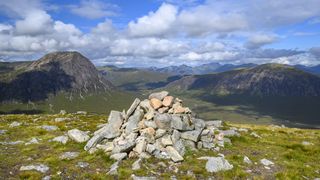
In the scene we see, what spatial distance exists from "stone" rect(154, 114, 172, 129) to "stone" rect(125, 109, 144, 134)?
88.0 inches

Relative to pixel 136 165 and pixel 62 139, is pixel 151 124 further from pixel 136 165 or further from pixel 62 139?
pixel 62 139

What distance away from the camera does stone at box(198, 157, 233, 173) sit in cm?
2608

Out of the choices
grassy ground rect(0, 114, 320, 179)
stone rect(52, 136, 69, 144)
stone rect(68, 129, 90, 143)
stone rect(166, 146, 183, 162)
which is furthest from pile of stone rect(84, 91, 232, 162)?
stone rect(52, 136, 69, 144)

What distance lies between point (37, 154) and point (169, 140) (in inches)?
511

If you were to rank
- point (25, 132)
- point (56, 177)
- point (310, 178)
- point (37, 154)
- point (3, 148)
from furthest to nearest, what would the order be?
1. point (25, 132)
2. point (3, 148)
3. point (37, 154)
4. point (310, 178)
5. point (56, 177)

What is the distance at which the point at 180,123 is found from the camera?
3384cm

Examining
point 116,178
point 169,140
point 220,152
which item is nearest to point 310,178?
point 220,152

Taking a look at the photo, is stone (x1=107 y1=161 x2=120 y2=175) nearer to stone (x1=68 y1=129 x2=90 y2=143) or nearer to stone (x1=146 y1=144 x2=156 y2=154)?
stone (x1=146 y1=144 x2=156 y2=154)

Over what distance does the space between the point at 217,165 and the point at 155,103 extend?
1254cm

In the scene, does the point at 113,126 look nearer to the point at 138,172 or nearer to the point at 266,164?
the point at 138,172

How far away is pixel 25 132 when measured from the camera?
4278 cm

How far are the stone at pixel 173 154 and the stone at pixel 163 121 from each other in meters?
3.32

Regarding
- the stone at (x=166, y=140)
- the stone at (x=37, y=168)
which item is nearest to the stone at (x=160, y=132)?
the stone at (x=166, y=140)

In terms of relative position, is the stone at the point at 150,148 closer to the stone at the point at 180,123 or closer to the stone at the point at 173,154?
the stone at the point at 173,154
